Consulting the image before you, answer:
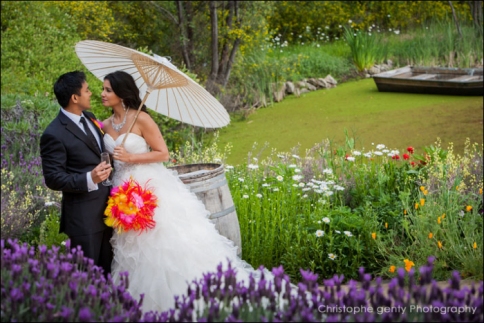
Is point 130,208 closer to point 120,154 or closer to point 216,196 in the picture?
point 120,154

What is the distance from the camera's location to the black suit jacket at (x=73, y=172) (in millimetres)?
3807

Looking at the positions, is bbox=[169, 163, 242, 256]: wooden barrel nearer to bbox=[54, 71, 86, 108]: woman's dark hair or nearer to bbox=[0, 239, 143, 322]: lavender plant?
bbox=[54, 71, 86, 108]: woman's dark hair

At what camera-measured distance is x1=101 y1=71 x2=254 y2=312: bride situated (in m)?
4.00

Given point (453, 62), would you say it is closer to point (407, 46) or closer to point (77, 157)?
point (407, 46)

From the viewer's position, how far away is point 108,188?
13.4ft

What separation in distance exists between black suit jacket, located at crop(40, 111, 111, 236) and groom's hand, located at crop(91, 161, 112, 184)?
6 centimetres

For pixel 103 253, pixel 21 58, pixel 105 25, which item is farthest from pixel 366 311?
pixel 105 25

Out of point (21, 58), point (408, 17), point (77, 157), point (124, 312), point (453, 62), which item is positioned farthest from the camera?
point (408, 17)

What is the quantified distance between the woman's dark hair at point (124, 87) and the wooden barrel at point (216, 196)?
0.60 metres

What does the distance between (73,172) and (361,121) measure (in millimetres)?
7273

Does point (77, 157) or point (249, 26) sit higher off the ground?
point (249, 26)

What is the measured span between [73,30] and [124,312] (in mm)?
10466

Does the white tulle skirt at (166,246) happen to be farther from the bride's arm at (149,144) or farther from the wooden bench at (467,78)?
the wooden bench at (467,78)

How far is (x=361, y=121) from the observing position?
10.6 m
